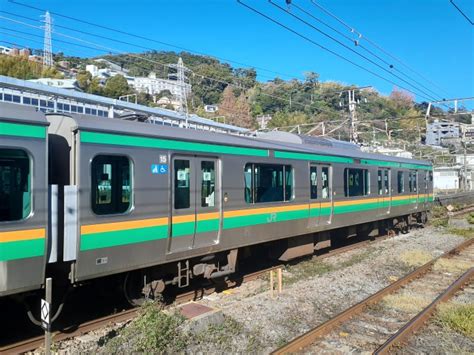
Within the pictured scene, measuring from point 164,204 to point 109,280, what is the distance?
5.13 ft

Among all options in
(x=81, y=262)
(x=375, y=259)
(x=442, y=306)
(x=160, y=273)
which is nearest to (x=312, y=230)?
(x=375, y=259)

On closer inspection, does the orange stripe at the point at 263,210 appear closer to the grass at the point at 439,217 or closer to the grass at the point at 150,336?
the grass at the point at 150,336

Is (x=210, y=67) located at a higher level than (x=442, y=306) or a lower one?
higher

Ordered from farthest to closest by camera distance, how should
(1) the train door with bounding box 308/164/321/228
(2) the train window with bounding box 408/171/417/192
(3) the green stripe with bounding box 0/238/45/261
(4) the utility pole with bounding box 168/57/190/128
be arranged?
(4) the utility pole with bounding box 168/57/190/128, (2) the train window with bounding box 408/171/417/192, (1) the train door with bounding box 308/164/321/228, (3) the green stripe with bounding box 0/238/45/261

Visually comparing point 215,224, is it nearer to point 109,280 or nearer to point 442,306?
point 109,280

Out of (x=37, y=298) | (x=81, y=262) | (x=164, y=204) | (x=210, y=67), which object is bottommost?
(x=37, y=298)

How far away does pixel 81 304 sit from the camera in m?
7.66

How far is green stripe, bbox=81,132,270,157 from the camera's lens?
19.8 feet

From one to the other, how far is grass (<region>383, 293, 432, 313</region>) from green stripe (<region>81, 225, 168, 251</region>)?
455 centimetres

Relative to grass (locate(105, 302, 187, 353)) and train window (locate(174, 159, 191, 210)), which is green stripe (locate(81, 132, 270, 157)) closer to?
train window (locate(174, 159, 191, 210))

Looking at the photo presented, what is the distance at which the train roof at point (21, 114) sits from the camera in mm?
5086

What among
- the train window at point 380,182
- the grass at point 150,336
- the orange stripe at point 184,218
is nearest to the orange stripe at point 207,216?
the orange stripe at point 184,218

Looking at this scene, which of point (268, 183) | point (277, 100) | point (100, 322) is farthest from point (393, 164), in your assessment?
point (277, 100)

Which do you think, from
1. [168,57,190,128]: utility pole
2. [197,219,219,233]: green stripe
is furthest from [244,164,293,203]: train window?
[168,57,190,128]: utility pole
